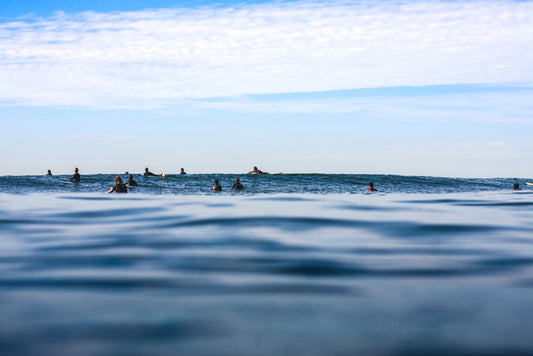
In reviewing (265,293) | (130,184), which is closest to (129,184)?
(130,184)

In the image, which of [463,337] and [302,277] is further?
[302,277]

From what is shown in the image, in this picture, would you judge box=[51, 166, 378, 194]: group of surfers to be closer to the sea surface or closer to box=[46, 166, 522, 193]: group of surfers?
box=[46, 166, 522, 193]: group of surfers

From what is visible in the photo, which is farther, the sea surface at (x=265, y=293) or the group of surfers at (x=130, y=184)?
the group of surfers at (x=130, y=184)

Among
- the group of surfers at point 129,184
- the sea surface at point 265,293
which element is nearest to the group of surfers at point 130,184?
the group of surfers at point 129,184

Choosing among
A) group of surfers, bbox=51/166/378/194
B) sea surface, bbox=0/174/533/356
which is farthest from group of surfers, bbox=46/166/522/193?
sea surface, bbox=0/174/533/356

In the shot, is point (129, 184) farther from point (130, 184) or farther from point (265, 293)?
point (265, 293)

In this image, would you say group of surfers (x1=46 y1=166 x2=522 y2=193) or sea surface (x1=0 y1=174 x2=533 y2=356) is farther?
group of surfers (x1=46 y1=166 x2=522 y2=193)

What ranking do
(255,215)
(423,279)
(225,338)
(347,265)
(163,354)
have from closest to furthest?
(163,354)
(225,338)
(423,279)
(347,265)
(255,215)

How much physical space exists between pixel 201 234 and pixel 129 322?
18.8 ft

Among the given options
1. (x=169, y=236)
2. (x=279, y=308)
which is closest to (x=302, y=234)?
(x=169, y=236)

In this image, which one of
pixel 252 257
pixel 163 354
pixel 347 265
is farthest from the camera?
pixel 252 257

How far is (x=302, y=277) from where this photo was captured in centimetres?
616

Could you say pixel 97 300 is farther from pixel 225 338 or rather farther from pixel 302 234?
pixel 302 234

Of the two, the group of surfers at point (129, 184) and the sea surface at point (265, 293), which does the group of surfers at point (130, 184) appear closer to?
the group of surfers at point (129, 184)
